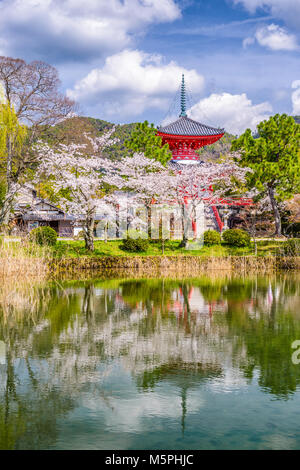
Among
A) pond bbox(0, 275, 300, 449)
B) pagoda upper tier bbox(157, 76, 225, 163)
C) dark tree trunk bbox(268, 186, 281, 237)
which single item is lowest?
pond bbox(0, 275, 300, 449)

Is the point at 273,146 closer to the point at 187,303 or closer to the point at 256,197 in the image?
the point at 256,197

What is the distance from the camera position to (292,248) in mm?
25375

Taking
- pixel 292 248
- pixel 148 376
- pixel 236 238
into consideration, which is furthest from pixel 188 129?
pixel 148 376

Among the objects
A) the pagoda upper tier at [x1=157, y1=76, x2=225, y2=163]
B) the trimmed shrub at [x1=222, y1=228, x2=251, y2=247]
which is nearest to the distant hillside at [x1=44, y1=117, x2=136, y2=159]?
the pagoda upper tier at [x1=157, y1=76, x2=225, y2=163]

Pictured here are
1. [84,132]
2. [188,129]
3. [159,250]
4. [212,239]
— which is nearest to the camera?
[159,250]

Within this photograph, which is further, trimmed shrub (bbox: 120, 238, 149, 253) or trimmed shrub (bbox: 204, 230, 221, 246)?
trimmed shrub (bbox: 204, 230, 221, 246)

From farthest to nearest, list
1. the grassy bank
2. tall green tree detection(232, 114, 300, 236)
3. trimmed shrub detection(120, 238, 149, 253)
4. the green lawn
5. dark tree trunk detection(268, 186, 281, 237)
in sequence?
dark tree trunk detection(268, 186, 281, 237)
tall green tree detection(232, 114, 300, 236)
trimmed shrub detection(120, 238, 149, 253)
the green lawn
the grassy bank

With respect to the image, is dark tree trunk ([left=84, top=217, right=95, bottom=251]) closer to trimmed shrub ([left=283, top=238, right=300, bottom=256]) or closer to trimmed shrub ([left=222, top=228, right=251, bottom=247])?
trimmed shrub ([left=222, top=228, right=251, bottom=247])

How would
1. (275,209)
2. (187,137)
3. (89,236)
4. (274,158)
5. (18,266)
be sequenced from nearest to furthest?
(18,266) < (89,236) < (274,158) < (275,209) < (187,137)

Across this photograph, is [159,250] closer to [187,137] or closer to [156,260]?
[156,260]

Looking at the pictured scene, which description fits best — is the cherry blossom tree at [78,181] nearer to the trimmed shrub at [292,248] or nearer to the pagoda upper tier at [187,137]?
the pagoda upper tier at [187,137]

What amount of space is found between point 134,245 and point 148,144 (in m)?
7.62

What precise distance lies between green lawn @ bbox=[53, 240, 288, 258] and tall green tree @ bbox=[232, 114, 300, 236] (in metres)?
2.97

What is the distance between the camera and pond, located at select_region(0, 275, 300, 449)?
4.67 metres
